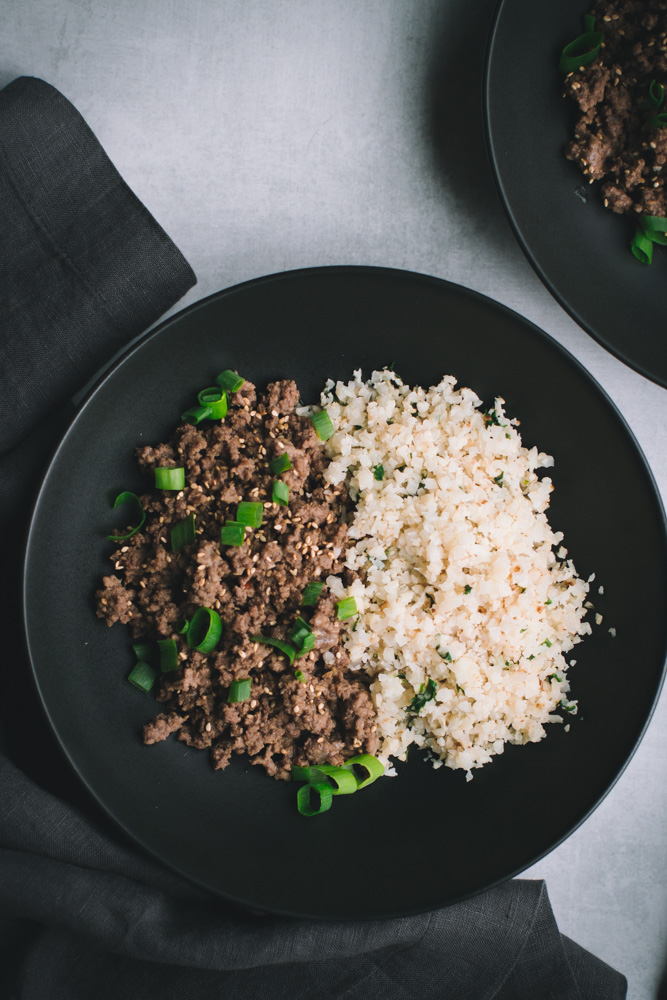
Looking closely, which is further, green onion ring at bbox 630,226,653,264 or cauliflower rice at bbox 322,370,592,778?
green onion ring at bbox 630,226,653,264

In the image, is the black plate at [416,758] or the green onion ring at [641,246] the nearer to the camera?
the black plate at [416,758]

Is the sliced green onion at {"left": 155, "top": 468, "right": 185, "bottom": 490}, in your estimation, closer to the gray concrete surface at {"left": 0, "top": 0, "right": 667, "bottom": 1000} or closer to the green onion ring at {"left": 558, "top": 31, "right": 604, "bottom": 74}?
the gray concrete surface at {"left": 0, "top": 0, "right": 667, "bottom": 1000}

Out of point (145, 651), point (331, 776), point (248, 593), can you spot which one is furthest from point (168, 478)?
point (331, 776)

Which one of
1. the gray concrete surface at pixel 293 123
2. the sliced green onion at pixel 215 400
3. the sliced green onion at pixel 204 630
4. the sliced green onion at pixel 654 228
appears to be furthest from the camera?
the gray concrete surface at pixel 293 123

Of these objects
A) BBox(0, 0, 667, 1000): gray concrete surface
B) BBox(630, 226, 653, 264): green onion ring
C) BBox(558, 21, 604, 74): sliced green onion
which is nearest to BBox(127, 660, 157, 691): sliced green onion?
BBox(0, 0, 667, 1000): gray concrete surface

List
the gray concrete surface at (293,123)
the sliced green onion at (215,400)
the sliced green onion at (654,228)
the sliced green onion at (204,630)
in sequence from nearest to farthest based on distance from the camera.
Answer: the sliced green onion at (204,630)
the sliced green onion at (215,400)
the sliced green onion at (654,228)
the gray concrete surface at (293,123)

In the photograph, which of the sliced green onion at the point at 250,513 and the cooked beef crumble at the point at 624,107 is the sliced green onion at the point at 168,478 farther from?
the cooked beef crumble at the point at 624,107

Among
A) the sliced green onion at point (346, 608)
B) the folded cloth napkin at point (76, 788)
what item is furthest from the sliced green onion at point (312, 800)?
the sliced green onion at point (346, 608)
